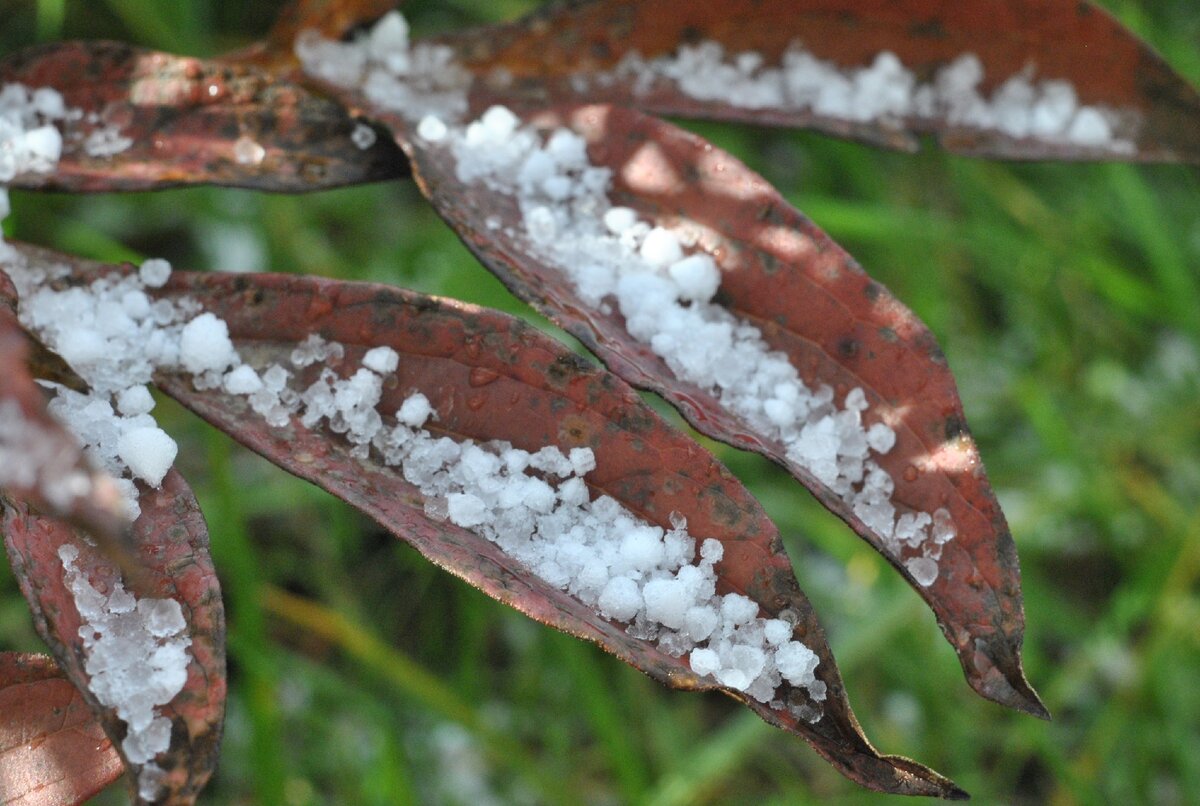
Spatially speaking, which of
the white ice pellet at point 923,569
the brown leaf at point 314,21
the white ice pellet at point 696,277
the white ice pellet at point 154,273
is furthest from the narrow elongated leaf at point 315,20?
the white ice pellet at point 923,569

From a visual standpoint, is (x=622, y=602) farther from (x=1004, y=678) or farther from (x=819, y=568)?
(x=819, y=568)

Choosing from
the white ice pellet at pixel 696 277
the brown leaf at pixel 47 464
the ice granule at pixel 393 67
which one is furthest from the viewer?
the ice granule at pixel 393 67

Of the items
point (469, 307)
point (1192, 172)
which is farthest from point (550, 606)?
point (1192, 172)

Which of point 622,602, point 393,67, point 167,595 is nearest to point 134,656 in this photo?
point 167,595

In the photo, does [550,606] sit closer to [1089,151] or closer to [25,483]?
[25,483]

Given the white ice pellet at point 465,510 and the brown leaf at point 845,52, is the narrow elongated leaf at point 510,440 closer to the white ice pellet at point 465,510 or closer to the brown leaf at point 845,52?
the white ice pellet at point 465,510

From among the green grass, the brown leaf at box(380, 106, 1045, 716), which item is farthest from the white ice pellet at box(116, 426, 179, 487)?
the green grass

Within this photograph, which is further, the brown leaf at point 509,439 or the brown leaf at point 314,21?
the brown leaf at point 314,21
